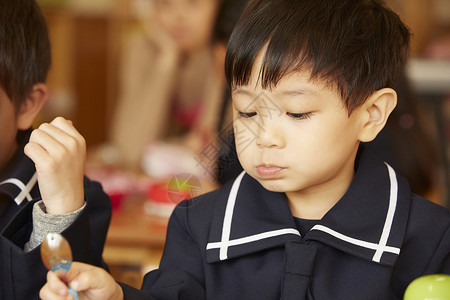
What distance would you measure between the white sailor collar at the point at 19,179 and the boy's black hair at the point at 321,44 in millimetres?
327

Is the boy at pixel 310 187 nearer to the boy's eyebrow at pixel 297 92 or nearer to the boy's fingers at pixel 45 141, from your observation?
the boy's eyebrow at pixel 297 92

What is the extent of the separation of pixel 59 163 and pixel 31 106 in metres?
0.25

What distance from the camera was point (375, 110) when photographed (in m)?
0.84

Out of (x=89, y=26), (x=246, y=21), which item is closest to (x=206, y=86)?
(x=246, y=21)

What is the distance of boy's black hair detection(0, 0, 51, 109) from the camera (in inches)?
36.3

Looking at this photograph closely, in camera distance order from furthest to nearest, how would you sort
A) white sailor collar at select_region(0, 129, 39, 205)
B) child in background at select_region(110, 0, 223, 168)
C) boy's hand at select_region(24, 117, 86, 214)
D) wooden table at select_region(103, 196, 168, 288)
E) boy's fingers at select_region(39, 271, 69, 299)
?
1. child in background at select_region(110, 0, 223, 168)
2. wooden table at select_region(103, 196, 168, 288)
3. white sailor collar at select_region(0, 129, 39, 205)
4. boy's hand at select_region(24, 117, 86, 214)
5. boy's fingers at select_region(39, 271, 69, 299)

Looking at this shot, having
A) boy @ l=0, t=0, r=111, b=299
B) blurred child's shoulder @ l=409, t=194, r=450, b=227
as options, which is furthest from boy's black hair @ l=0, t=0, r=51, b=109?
blurred child's shoulder @ l=409, t=194, r=450, b=227

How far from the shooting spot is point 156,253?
1.43m

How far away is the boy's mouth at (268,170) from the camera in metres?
0.78

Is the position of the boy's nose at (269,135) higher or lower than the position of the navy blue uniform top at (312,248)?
higher

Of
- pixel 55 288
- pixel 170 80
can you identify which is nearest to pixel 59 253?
pixel 55 288

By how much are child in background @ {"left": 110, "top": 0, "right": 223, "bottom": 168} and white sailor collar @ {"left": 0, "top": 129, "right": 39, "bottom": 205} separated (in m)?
1.22

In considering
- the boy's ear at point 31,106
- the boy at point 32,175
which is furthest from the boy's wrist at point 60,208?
the boy's ear at point 31,106

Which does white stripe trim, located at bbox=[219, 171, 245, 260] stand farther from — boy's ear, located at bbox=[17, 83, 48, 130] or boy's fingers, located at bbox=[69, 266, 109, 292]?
boy's ear, located at bbox=[17, 83, 48, 130]
